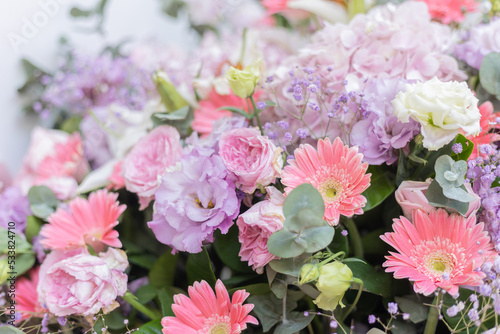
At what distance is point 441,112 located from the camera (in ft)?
1.63

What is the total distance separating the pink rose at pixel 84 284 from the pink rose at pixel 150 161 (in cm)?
10

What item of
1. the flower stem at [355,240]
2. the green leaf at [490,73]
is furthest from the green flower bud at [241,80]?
the green leaf at [490,73]

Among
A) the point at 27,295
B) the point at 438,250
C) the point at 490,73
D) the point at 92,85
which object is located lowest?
the point at 27,295

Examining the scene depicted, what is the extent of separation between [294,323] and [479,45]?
48cm

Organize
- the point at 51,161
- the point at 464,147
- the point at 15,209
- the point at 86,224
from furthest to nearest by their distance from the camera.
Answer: the point at 51,161
the point at 15,209
the point at 86,224
the point at 464,147

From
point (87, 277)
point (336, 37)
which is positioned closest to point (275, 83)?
point (336, 37)

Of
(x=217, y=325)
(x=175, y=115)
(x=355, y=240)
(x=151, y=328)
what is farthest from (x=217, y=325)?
(x=175, y=115)

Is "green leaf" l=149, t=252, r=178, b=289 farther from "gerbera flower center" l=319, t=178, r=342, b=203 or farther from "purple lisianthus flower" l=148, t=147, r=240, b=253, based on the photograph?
"gerbera flower center" l=319, t=178, r=342, b=203

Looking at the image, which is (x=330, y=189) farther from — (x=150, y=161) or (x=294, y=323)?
(x=150, y=161)

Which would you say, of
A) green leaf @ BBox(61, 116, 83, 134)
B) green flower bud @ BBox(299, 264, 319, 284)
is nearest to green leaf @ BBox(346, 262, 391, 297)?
green flower bud @ BBox(299, 264, 319, 284)

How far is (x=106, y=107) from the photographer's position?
995 millimetres

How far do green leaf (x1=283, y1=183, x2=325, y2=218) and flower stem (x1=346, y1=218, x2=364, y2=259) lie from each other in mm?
144

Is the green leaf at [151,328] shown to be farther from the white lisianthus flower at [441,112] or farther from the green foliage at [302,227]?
the white lisianthus flower at [441,112]

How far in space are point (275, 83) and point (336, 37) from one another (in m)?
0.12
